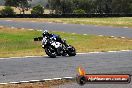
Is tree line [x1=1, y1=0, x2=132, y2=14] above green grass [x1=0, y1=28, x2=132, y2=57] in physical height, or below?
below

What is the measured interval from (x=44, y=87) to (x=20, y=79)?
140cm

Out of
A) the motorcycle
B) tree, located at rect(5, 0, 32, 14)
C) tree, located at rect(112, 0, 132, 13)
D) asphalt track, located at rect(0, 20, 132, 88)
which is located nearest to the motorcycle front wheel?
the motorcycle

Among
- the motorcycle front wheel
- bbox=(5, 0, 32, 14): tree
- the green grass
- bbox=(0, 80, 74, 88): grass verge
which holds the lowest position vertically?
bbox=(5, 0, 32, 14): tree

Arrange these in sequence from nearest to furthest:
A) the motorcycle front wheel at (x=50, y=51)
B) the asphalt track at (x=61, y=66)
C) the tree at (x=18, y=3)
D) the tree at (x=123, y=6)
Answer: the asphalt track at (x=61, y=66)
the motorcycle front wheel at (x=50, y=51)
the tree at (x=123, y=6)
the tree at (x=18, y=3)

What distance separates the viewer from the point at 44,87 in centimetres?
1106

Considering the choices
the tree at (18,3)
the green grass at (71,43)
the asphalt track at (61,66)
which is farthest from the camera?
the tree at (18,3)

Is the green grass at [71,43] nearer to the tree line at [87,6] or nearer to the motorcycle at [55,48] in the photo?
the motorcycle at [55,48]

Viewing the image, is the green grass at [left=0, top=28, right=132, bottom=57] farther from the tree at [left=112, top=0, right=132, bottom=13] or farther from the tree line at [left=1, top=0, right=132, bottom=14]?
the tree line at [left=1, top=0, right=132, bottom=14]

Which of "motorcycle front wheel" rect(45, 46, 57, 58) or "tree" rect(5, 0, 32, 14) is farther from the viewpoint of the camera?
"tree" rect(5, 0, 32, 14)

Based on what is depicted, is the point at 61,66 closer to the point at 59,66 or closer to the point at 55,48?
the point at 59,66

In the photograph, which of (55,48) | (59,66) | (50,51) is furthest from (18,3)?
(59,66)

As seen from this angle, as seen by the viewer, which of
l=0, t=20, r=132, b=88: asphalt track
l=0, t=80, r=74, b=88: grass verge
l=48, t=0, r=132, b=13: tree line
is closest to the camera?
l=0, t=80, r=74, b=88: grass verge

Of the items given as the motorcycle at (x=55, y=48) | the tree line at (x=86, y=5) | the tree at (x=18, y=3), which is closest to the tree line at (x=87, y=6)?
the tree line at (x=86, y=5)

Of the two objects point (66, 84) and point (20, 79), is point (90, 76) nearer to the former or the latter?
point (66, 84)
